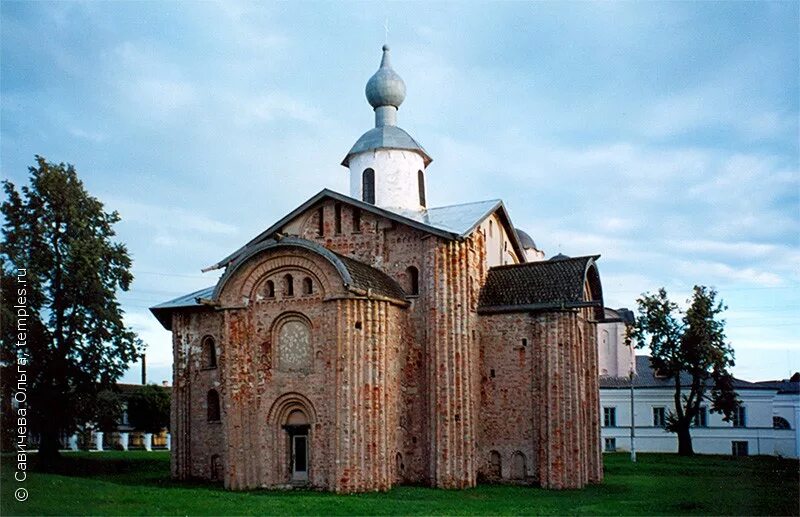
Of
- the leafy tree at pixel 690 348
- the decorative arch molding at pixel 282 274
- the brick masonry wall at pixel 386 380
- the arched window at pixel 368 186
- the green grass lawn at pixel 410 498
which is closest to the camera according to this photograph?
the green grass lawn at pixel 410 498

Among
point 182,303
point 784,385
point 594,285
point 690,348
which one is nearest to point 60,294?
point 182,303

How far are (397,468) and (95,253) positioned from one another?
11.8 metres

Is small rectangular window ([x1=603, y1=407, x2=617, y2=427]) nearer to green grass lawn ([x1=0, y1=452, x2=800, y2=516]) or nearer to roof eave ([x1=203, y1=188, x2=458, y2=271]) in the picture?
green grass lawn ([x1=0, y1=452, x2=800, y2=516])

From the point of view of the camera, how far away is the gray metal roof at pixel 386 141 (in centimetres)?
2822

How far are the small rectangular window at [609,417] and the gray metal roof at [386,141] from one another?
2297 centimetres

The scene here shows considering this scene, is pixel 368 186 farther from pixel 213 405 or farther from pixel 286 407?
pixel 286 407

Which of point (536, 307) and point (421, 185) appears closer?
point (536, 307)

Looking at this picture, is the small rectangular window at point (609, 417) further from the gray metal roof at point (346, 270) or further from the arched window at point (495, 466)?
the gray metal roof at point (346, 270)

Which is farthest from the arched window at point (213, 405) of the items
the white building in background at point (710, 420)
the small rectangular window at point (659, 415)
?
the small rectangular window at point (659, 415)

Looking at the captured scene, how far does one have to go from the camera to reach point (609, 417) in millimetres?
46312

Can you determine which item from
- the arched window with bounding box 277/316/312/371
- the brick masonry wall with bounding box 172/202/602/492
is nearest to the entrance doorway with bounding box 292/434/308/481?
the brick masonry wall with bounding box 172/202/602/492

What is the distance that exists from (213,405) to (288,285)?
577 cm

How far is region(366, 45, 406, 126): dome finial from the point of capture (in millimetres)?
29047

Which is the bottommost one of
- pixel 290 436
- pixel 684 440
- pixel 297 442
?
pixel 684 440
